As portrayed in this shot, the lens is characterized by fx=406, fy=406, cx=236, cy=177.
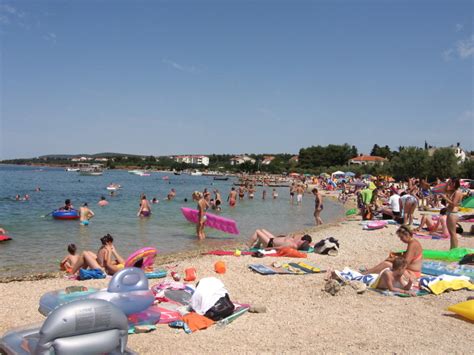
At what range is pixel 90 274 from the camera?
6.13 meters

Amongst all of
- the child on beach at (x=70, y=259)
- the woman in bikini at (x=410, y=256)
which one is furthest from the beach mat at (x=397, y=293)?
the child on beach at (x=70, y=259)

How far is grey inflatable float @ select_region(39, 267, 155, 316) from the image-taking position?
415cm

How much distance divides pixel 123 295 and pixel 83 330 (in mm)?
1322

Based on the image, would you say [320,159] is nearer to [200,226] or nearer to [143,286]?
[200,226]

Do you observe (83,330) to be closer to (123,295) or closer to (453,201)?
(123,295)

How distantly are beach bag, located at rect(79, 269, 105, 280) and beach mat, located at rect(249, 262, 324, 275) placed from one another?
92.9 inches

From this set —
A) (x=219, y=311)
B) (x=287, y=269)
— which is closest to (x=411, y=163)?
(x=287, y=269)

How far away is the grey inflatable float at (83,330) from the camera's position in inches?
110

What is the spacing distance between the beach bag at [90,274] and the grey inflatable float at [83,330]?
10.6ft

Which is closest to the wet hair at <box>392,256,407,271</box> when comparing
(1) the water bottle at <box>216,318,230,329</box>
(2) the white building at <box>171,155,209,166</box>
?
(1) the water bottle at <box>216,318,230,329</box>

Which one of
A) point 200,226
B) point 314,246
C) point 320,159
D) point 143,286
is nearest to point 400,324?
point 143,286

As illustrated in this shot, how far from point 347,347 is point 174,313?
1.90m

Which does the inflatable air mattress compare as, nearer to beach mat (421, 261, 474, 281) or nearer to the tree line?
beach mat (421, 261, 474, 281)

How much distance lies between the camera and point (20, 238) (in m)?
11.1
